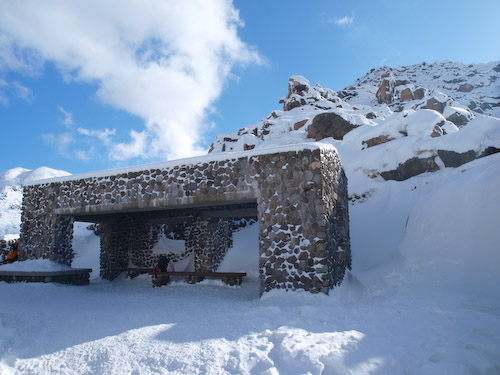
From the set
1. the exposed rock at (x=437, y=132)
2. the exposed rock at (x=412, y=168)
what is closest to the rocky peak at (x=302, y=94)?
the exposed rock at (x=437, y=132)

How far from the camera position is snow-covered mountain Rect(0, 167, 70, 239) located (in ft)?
67.5

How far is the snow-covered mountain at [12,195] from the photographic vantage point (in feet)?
67.5

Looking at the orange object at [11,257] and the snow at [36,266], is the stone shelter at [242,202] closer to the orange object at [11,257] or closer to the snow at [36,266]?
the snow at [36,266]

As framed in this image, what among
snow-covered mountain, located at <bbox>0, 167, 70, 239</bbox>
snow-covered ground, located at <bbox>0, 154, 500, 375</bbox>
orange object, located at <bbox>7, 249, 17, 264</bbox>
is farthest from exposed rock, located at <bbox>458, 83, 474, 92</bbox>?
orange object, located at <bbox>7, 249, 17, 264</bbox>

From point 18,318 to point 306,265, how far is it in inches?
209

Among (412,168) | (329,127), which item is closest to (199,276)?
(412,168)

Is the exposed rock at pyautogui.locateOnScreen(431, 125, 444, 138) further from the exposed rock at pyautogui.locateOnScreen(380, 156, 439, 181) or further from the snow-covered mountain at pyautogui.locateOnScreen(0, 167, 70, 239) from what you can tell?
the snow-covered mountain at pyautogui.locateOnScreen(0, 167, 70, 239)

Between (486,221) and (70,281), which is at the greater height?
(486,221)

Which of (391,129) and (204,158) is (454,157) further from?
(204,158)

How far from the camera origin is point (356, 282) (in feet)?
27.4

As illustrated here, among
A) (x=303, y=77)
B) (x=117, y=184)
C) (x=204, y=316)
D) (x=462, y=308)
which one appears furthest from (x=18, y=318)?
(x=303, y=77)

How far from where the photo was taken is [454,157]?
13672mm

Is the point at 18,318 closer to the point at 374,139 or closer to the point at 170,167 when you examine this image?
the point at 170,167

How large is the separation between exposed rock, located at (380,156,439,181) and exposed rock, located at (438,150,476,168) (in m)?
0.39
